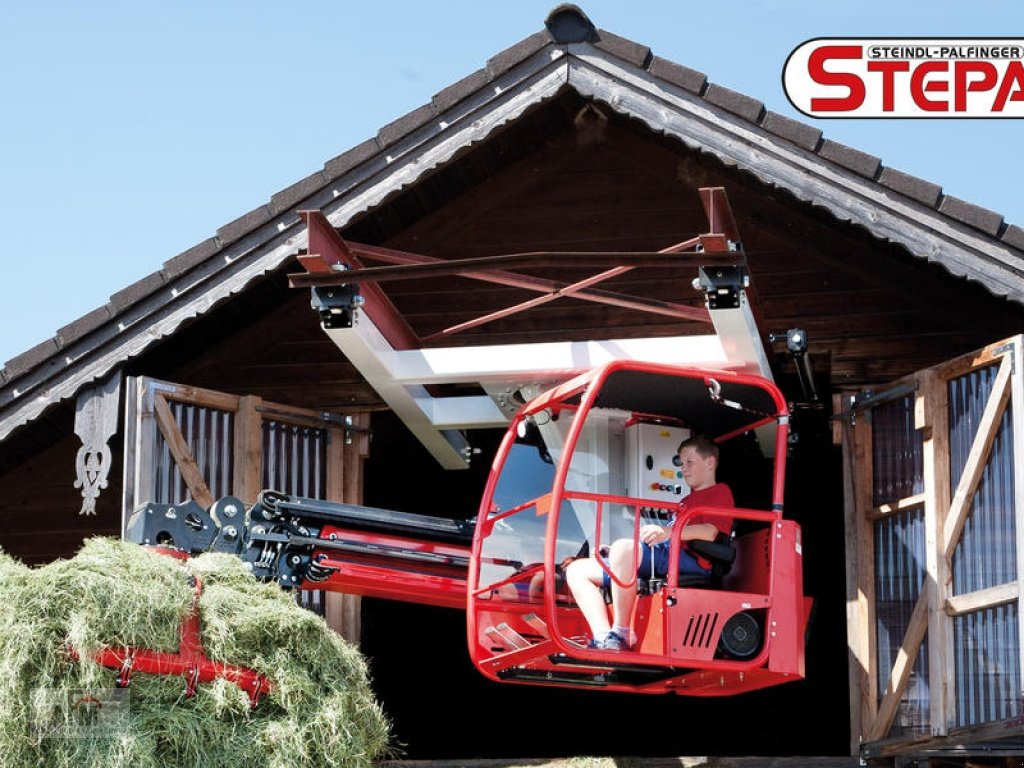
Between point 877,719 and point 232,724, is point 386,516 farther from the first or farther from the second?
point 877,719

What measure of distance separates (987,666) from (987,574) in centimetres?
55

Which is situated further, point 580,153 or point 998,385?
point 580,153

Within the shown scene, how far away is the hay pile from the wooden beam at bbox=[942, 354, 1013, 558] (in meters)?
3.78

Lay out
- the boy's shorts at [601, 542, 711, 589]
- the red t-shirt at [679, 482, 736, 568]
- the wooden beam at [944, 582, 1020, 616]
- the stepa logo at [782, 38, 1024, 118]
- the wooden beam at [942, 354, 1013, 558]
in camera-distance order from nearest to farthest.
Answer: the boy's shorts at [601, 542, 711, 589]
the red t-shirt at [679, 482, 736, 568]
the wooden beam at [944, 582, 1020, 616]
the wooden beam at [942, 354, 1013, 558]
the stepa logo at [782, 38, 1024, 118]

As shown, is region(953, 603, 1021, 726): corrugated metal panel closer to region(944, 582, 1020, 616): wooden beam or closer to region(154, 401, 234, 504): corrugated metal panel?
region(944, 582, 1020, 616): wooden beam

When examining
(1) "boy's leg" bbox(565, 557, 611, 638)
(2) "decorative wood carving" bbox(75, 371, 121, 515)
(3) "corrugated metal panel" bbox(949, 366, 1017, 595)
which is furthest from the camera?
(2) "decorative wood carving" bbox(75, 371, 121, 515)

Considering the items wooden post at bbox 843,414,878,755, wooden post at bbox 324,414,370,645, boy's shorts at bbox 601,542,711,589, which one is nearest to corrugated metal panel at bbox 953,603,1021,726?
wooden post at bbox 843,414,878,755

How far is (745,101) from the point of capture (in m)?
11.9

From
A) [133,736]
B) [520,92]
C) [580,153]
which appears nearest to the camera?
[133,736]

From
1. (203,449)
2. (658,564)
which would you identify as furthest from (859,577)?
(203,449)

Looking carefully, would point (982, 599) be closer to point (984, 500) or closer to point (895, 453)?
point (984, 500)

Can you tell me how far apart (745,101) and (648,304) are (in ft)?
4.63

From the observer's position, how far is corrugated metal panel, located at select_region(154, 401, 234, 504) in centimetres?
1256

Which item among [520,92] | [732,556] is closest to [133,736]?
[732,556]
